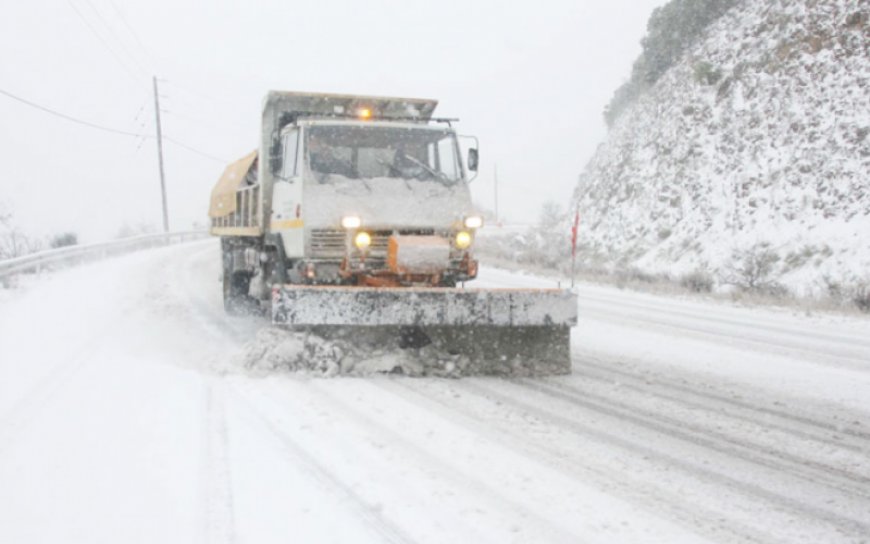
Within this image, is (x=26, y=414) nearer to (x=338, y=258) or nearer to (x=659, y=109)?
(x=338, y=258)

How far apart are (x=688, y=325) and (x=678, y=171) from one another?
17135 mm

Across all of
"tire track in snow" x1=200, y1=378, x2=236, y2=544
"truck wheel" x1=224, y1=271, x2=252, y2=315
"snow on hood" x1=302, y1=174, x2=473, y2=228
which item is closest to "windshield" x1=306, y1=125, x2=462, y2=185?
"snow on hood" x1=302, y1=174, x2=473, y2=228

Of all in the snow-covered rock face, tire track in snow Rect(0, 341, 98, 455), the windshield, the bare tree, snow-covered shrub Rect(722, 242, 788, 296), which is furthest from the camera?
the bare tree

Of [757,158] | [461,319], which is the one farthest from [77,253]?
[757,158]

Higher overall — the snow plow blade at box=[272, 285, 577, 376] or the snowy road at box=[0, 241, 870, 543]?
the snow plow blade at box=[272, 285, 577, 376]

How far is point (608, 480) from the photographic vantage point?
3645 millimetres

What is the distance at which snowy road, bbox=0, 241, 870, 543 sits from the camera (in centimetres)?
309

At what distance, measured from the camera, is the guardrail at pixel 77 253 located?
43.1ft

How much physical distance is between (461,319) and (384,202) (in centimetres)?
166

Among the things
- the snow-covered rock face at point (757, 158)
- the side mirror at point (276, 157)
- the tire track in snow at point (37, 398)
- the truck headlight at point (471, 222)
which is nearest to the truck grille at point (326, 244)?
the truck headlight at point (471, 222)

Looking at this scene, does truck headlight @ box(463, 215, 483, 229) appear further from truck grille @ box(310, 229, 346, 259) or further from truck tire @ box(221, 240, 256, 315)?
truck tire @ box(221, 240, 256, 315)

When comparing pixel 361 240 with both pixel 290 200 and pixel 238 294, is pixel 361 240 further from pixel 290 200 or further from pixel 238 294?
pixel 238 294

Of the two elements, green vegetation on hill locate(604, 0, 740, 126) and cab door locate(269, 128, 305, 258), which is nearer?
cab door locate(269, 128, 305, 258)

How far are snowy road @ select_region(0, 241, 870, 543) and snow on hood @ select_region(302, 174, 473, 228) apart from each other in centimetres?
165
